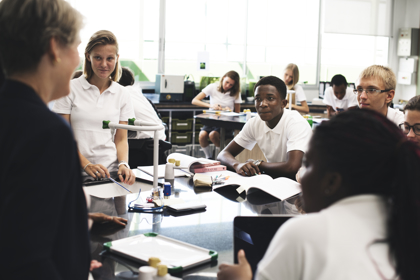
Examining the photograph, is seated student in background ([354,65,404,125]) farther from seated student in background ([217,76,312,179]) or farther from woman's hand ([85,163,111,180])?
woman's hand ([85,163,111,180])

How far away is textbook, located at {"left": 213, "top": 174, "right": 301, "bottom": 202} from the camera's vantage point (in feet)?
6.16

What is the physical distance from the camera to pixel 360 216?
0.75 meters

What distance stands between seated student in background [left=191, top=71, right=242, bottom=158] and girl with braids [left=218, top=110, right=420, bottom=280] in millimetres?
4627

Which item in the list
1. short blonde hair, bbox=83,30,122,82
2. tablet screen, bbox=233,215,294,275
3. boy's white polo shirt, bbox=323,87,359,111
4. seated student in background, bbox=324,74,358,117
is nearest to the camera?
tablet screen, bbox=233,215,294,275

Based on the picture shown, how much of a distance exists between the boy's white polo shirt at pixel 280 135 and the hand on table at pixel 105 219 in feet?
4.43

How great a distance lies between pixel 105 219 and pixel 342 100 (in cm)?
507

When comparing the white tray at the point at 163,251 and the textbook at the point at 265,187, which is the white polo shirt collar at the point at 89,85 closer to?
the textbook at the point at 265,187

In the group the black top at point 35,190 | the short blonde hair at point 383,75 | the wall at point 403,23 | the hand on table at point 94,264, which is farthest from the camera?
the wall at point 403,23

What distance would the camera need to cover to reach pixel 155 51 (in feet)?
21.1

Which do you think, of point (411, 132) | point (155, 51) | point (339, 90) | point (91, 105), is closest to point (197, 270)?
point (411, 132)

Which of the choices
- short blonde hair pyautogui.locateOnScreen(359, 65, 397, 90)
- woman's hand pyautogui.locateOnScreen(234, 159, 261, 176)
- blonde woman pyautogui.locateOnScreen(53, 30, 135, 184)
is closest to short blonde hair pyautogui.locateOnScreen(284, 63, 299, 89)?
short blonde hair pyautogui.locateOnScreen(359, 65, 397, 90)

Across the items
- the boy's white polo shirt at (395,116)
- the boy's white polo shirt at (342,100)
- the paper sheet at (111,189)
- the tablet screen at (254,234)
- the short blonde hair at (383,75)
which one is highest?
the short blonde hair at (383,75)

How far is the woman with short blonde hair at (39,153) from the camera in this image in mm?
663

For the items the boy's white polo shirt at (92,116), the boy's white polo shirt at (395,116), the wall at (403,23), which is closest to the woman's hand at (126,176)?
the boy's white polo shirt at (92,116)
